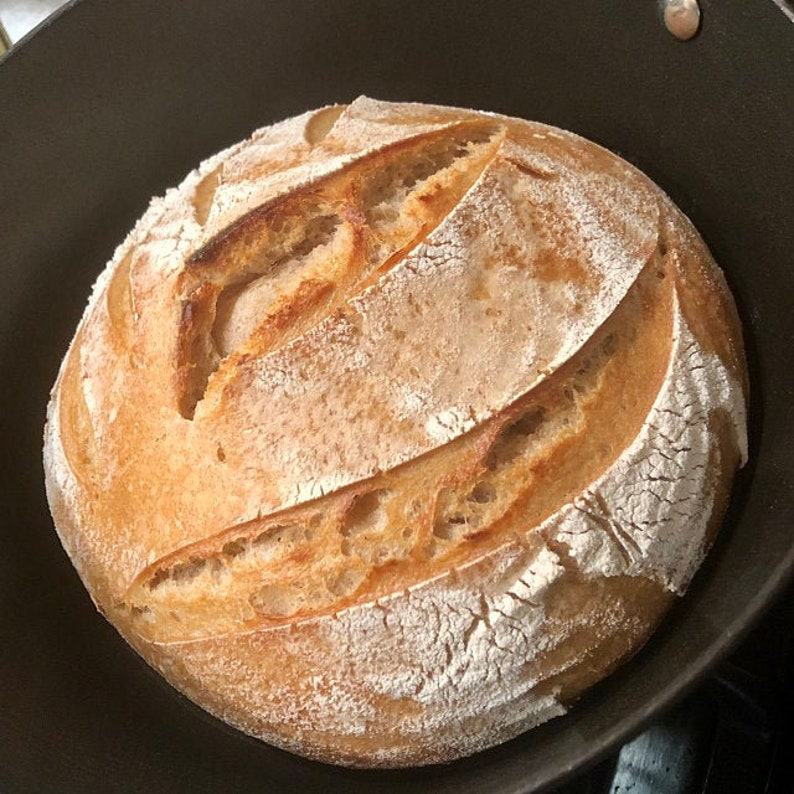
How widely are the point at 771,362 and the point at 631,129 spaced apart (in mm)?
360

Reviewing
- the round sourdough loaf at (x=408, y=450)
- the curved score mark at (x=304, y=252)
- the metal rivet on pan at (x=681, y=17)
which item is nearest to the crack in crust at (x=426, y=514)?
the round sourdough loaf at (x=408, y=450)

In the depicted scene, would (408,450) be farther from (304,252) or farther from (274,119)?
(274,119)

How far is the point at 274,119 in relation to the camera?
1.30 metres

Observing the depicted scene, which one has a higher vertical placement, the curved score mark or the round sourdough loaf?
the curved score mark

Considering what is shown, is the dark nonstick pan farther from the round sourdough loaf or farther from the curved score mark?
the curved score mark

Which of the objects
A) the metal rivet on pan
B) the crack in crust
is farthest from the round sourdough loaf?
the metal rivet on pan

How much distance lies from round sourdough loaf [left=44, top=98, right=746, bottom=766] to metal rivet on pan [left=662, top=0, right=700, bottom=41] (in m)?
0.25

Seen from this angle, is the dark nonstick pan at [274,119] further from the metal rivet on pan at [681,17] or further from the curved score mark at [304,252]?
the curved score mark at [304,252]

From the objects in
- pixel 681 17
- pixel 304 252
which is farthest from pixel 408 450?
pixel 681 17

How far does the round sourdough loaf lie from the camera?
831 millimetres

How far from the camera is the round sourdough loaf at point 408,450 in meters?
0.83

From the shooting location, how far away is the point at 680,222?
100 cm

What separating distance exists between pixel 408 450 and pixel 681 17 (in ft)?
2.03

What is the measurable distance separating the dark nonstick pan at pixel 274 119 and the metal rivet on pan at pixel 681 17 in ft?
0.05
